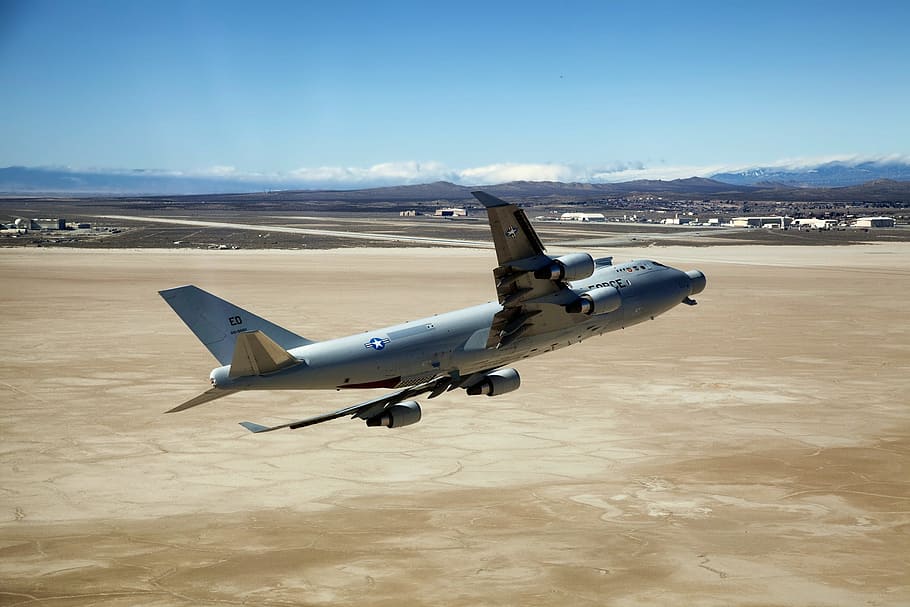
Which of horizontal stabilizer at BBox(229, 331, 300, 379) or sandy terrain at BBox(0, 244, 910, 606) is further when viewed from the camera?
horizontal stabilizer at BBox(229, 331, 300, 379)

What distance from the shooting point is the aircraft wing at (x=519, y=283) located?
39875mm

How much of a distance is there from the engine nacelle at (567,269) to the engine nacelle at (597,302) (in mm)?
3804

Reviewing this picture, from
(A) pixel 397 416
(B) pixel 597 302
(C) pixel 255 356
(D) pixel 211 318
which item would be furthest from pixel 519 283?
(D) pixel 211 318

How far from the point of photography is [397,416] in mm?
44969

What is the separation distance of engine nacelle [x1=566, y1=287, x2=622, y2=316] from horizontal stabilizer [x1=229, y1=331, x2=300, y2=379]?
554 inches

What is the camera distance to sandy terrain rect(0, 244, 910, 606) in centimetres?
3212

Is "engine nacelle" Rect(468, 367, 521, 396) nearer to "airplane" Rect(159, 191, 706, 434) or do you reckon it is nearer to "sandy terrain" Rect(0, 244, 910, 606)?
"airplane" Rect(159, 191, 706, 434)

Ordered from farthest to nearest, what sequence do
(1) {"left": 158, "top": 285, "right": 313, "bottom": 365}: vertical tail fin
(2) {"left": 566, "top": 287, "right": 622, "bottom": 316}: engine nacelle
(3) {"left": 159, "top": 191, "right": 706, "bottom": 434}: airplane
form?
(2) {"left": 566, "top": 287, "right": 622, "bottom": 316}: engine nacelle < (1) {"left": 158, "top": 285, "right": 313, "bottom": 365}: vertical tail fin < (3) {"left": 159, "top": 191, "right": 706, "bottom": 434}: airplane

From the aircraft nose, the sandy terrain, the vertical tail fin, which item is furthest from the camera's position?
the aircraft nose

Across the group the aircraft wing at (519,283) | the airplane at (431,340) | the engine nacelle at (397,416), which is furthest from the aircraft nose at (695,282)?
the engine nacelle at (397,416)

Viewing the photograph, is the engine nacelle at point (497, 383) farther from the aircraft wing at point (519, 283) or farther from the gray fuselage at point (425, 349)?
the aircraft wing at point (519, 283)

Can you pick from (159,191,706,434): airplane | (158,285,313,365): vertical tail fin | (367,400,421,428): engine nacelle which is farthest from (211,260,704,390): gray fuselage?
(158,285,313,365): vertical tail fin

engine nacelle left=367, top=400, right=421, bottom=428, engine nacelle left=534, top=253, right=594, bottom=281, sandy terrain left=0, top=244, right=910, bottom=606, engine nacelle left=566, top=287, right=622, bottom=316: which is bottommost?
sandy terrain left=0, top=244, right=910, bottom=606

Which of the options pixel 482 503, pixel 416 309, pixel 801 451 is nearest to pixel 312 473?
pixel 482 503
